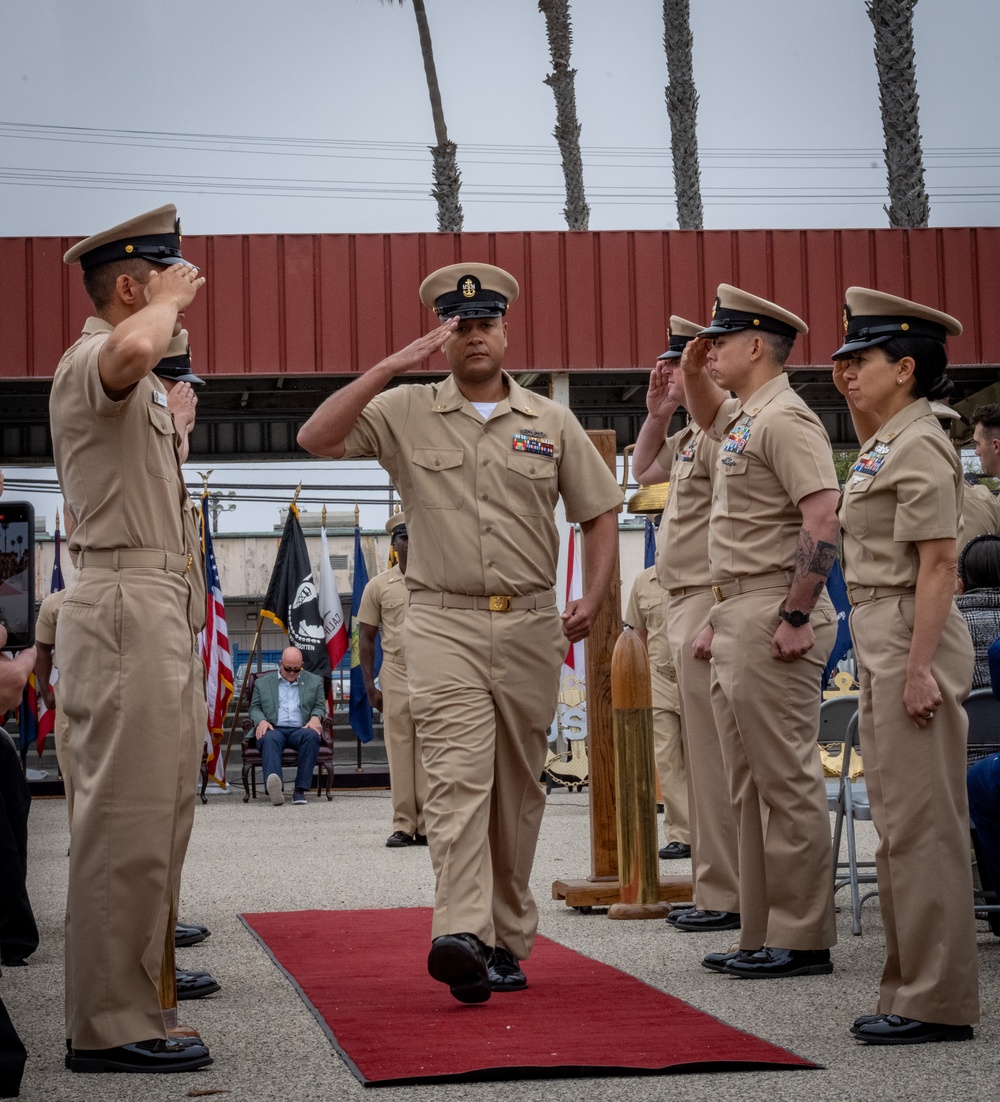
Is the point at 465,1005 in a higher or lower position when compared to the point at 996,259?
lower

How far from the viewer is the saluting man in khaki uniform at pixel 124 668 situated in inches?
154

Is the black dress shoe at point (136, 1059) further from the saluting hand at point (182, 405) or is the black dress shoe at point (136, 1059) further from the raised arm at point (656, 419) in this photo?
the raised arm at point (656, 419)

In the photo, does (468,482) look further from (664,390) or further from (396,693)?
(396,693)

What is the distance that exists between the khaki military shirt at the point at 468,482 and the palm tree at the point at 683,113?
2356 centimetres

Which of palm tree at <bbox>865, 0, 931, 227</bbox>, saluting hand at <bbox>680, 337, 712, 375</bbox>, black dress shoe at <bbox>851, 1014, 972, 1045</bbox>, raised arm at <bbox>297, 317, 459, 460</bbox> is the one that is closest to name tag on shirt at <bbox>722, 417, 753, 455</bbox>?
saluting hand at <bbox>680, 337, 712, 375</bbox>

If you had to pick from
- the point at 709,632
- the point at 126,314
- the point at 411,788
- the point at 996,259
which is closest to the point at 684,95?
the point at 996,259

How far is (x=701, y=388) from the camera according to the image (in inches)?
240

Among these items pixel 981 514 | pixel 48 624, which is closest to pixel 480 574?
pixel 981 514

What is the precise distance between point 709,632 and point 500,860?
159 centimetres

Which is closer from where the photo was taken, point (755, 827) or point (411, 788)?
point (755, 827)

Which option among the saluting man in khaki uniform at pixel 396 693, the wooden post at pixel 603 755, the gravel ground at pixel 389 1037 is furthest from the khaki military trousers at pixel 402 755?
the wooden post at pixel 603 755

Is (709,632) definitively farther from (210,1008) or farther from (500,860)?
(210,1008)

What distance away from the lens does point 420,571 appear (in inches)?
201

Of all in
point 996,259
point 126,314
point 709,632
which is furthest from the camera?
point 996,259
